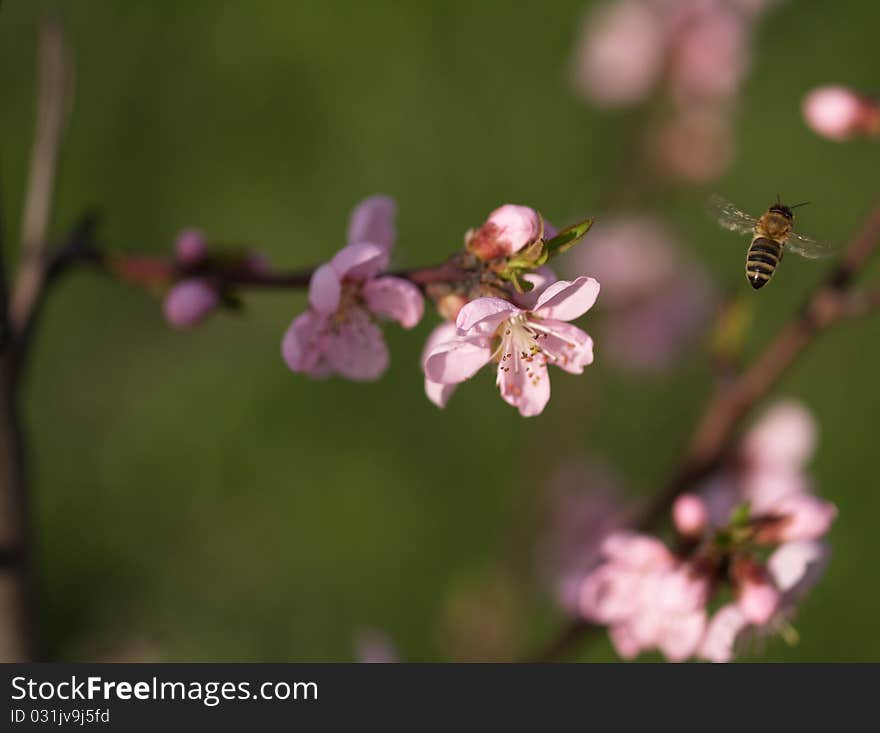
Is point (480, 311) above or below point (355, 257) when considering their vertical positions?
below

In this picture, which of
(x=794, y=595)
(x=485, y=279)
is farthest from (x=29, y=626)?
(x=794, y=595)

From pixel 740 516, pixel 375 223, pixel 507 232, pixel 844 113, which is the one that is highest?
pixel 844 113

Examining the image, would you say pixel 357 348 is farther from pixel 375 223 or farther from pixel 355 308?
pixel 375 223

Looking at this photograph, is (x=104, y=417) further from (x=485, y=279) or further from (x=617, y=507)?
(x=485, y=279)

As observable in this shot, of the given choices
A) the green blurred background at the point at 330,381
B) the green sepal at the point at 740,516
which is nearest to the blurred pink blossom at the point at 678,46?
the green blurred background at the point at 330,381

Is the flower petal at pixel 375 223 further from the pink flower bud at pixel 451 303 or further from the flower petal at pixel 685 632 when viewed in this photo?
the flower petal at pixel 685 632

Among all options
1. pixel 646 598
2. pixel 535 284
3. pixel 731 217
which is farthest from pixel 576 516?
pixel 535 284

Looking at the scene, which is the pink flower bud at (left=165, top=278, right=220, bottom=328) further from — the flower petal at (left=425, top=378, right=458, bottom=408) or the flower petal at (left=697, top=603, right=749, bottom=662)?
the flower petal at (left=697, top=603, right=749, bottom=662)
